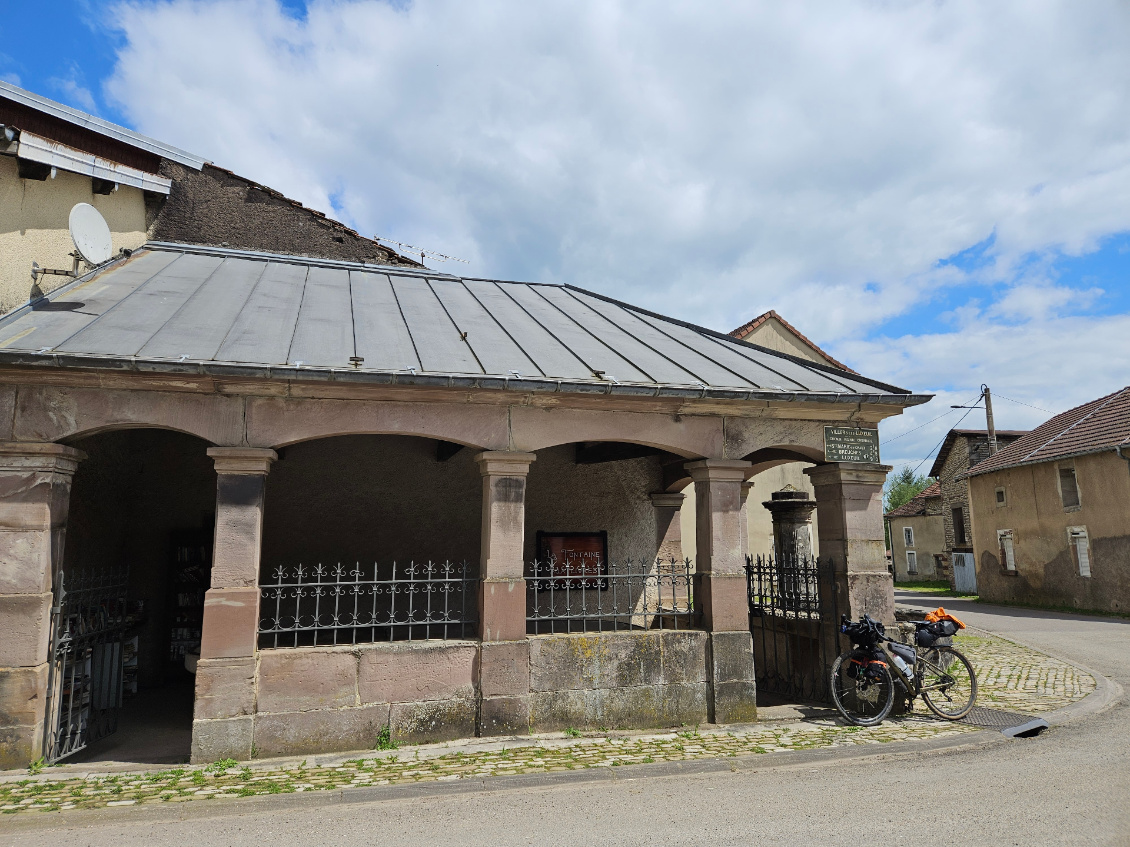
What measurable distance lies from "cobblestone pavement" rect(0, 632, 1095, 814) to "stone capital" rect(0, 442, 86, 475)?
90.8 inches

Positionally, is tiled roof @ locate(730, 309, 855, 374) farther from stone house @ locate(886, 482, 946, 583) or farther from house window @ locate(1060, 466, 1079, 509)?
stone house @ locate(886, 482, 946, 583)

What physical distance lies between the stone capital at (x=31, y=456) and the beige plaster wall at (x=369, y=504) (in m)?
3.29

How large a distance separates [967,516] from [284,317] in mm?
28779

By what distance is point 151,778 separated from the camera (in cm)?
526

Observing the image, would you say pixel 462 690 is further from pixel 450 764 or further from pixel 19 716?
pixel 19 716

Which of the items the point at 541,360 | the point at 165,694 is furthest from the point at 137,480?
the point at 541,360

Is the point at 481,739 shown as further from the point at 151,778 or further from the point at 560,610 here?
the point at 560,610

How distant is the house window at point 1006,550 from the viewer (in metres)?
21.1

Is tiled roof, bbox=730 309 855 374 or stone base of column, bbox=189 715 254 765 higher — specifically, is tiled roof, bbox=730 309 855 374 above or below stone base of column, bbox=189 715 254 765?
above

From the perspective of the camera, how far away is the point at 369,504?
9.45 m

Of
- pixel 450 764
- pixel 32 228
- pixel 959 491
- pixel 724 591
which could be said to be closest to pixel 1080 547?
pixel 959 491

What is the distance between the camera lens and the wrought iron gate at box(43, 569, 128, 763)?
5.74 m

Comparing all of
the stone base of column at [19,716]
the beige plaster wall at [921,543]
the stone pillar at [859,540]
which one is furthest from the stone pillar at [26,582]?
the beige plaster wall at [921,543]

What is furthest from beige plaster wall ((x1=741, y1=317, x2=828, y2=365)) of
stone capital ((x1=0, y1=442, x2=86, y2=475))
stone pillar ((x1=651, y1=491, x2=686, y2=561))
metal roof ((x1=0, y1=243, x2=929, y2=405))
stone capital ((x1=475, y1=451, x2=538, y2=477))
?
stone capital ((x1=0, y1=442, x2=86, y2=475))
